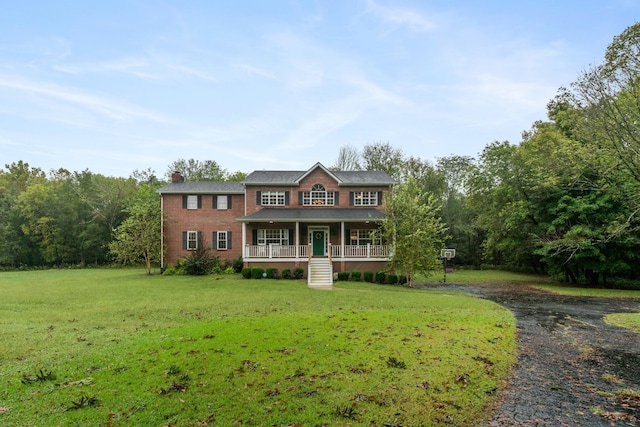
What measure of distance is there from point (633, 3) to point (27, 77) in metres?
26.0

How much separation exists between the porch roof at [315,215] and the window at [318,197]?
23.5 inches

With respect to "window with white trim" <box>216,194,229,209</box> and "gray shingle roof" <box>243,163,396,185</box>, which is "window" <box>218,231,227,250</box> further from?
"gray shingle roof" <box>243,163,396,185</box>

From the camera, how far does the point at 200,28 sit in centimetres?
1627

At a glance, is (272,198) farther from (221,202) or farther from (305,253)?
(305,253)

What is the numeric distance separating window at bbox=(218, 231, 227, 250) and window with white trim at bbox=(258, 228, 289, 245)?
11.5 feet

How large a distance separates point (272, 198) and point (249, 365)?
1995 cm

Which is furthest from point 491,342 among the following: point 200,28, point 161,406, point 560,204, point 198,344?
point 560,204

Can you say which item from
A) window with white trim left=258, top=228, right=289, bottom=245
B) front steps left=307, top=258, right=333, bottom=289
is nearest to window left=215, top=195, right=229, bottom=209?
window with white trim left=258, top=228, right=289, bottom=245

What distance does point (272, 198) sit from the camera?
25.6m

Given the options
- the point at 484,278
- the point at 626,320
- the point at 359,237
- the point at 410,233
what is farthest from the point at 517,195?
the point at 626,320

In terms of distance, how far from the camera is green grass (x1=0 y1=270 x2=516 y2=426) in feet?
14.9

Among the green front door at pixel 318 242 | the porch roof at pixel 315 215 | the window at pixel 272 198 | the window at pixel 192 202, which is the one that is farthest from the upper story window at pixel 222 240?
the green front door at pixel 318 242

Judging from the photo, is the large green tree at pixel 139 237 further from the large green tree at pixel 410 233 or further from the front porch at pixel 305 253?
the large green tree at pixel 410 233

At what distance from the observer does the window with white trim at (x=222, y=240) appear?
87.6 feet
